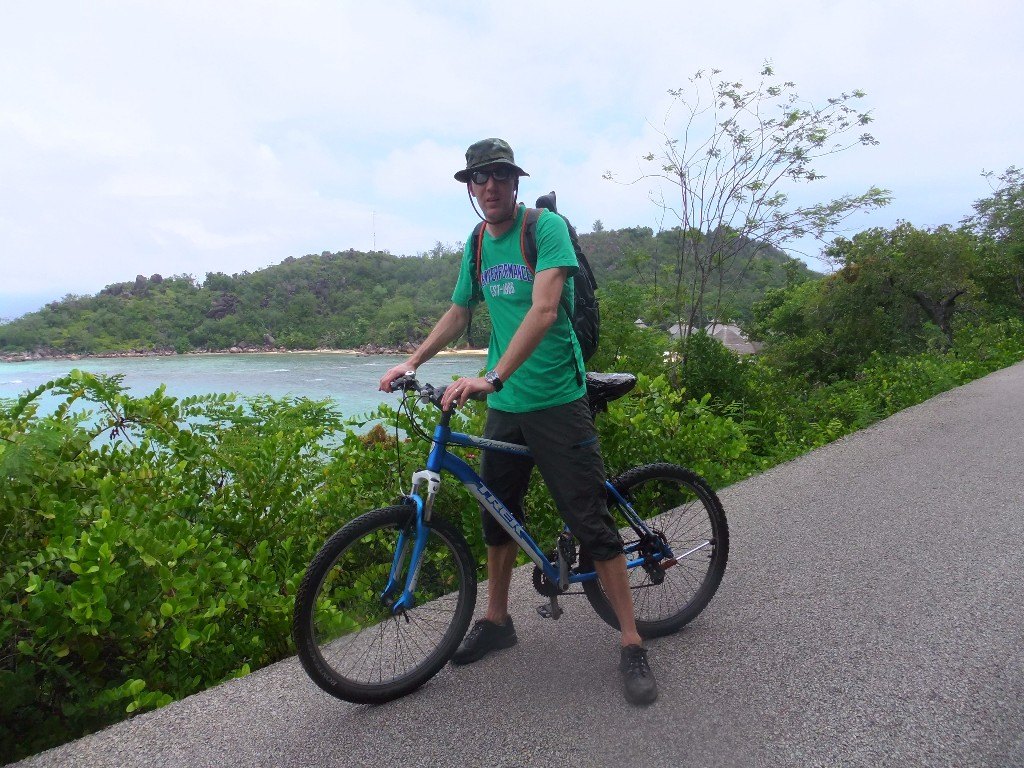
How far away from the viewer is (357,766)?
210 cm

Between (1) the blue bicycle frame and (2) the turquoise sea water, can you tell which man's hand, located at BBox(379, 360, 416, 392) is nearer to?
(1) the blue bicycle frame

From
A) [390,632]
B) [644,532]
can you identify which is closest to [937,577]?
[644,532]

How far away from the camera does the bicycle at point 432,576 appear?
2.33 m

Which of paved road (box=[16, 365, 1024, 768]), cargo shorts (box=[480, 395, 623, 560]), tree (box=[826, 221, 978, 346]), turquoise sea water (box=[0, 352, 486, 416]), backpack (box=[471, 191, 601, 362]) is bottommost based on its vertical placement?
paved road (box=[16, 365, 1024, 768])

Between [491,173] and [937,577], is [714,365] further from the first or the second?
[491,173]

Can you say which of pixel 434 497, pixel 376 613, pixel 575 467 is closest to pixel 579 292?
pixel 575 467

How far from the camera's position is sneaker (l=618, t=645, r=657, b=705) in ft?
7.88

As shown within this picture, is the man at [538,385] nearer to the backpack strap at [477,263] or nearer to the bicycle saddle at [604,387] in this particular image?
the backpack strap at [477,263]

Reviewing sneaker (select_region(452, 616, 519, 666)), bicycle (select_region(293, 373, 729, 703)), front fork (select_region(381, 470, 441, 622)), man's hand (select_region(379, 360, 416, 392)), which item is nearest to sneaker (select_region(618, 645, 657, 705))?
bicycle (select_region(293, 373, 729, 703))

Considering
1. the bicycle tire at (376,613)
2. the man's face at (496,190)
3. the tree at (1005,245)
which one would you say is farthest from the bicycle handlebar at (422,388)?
the tree at (1005,245)

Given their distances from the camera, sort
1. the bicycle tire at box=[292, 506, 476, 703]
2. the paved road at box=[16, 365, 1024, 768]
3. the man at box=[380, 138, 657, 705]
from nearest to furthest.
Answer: the paved road at box=[16, 365, 1024, 768] → the bicycle tire at box=[292, 506, 476, 703] → the man at box=[380, 138, 657, 705]

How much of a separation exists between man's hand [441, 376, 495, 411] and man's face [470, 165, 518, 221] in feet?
2.12

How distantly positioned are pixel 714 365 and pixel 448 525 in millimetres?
6778

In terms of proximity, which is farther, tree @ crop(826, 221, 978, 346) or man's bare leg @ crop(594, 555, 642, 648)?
tree @ crop(826, 221, 978, 346)
